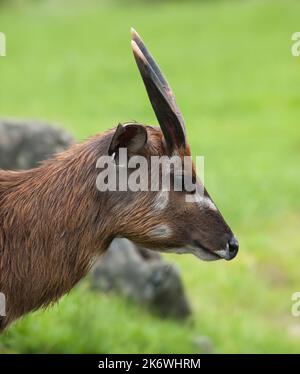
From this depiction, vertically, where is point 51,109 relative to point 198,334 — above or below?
above

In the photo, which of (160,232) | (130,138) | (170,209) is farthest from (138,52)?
(160,232)

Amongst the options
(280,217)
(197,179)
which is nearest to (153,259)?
(197,179)

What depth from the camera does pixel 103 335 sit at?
813cm

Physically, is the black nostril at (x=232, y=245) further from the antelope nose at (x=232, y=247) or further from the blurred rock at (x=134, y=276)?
the blurred rock at (x=134, y=276)

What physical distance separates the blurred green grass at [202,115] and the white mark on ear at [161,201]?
7.05 ft

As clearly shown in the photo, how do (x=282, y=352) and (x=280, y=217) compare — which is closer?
(x=282, y=352)

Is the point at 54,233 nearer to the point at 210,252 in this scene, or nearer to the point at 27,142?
the point at 210,252

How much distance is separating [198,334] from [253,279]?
2623mm

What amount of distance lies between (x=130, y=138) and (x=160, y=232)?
568mm

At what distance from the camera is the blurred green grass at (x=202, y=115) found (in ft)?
29.2

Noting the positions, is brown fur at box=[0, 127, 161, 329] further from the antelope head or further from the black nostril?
the black nostril

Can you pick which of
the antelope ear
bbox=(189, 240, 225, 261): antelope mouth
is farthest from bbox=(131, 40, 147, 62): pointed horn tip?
bbox=(189, 240, 225, 261): antelope mouth

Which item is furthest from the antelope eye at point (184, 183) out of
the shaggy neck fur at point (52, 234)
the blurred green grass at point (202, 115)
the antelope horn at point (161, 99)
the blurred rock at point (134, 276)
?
the blurred rock at point (134, 276)
